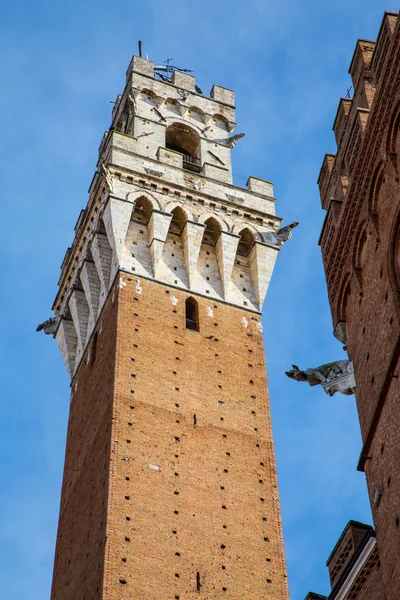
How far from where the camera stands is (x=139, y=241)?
25.0 metres

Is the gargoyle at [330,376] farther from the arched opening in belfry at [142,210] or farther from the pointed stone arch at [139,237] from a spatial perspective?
the arched opening in belfry at [142,210]

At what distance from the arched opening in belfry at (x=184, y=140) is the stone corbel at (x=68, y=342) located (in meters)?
5.95

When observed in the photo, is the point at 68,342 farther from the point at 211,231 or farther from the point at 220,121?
the point at 220,121

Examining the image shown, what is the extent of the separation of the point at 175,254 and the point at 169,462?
6.33m

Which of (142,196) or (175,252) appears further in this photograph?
(142,196)

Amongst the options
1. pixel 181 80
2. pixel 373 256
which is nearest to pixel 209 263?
pixel 181 80

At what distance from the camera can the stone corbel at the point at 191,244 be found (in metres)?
24.8

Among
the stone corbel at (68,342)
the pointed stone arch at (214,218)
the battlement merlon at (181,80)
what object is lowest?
the stone corbel at (68,342)

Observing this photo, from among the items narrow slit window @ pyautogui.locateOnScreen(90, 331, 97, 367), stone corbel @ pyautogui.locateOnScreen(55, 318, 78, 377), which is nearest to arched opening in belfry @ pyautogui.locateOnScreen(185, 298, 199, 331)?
narrow slit window @ pyautogui.locateOnScreen(90, 331, 97, 367)

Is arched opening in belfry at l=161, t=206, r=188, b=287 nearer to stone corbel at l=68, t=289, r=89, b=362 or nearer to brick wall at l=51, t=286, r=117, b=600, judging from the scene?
brick wall at l=51, t=286, r=117, b=600

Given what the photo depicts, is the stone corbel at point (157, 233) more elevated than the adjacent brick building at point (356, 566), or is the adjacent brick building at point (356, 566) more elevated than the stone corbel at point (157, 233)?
the stone corbel at point (157, 233)

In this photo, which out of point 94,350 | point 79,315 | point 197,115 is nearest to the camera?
point 94,350

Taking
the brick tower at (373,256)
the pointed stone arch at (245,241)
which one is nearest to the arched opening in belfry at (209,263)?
the pointed stone arch at (245,241)

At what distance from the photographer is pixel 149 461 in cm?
2031
